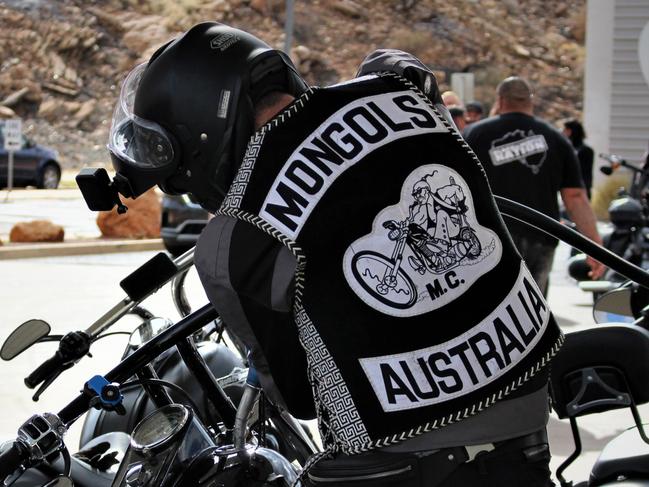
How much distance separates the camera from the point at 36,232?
15.8 m

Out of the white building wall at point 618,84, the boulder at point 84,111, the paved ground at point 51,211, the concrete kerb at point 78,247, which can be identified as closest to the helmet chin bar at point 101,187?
the concrete kerb at point 78,247

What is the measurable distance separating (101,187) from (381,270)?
65 cm

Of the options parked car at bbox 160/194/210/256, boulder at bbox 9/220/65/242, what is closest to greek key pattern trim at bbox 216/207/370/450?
parked car at bbox 160/194/210/256

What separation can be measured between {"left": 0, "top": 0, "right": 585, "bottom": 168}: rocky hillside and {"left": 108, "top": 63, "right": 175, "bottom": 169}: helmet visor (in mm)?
34657

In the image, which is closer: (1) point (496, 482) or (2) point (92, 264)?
(1) point (496, 482)

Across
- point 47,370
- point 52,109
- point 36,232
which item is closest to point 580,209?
point 47,370

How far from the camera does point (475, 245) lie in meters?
1.94

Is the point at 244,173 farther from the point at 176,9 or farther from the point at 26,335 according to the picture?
the point at 176,9

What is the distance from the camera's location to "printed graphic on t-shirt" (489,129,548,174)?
274 inches

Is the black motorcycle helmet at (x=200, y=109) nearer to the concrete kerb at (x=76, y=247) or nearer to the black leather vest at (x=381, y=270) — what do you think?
Answer: the black leather vest at (x=381, y=270)

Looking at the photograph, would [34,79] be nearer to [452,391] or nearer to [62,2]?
[62,2]

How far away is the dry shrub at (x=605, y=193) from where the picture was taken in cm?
2104

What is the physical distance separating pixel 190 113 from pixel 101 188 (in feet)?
0.80

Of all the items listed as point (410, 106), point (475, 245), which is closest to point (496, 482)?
point (475, 245)
